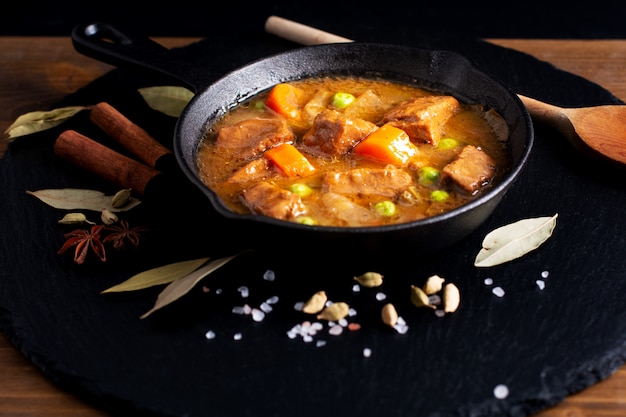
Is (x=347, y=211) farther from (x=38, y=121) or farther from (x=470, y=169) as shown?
(x=38, y=121)

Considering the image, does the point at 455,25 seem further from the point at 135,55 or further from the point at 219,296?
the point at 219,296

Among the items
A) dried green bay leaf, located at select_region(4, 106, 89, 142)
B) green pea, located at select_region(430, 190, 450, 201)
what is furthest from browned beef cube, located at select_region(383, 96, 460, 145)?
dried green bay leaf, located at select_region(4, 106, 89, 142)

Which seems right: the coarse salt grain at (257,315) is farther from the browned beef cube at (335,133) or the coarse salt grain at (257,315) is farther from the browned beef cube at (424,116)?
the browned beef cube at (424,116)

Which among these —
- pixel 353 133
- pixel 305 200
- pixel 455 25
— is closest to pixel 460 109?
pixel 353 133

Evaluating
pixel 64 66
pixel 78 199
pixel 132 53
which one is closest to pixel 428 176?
pixel 78 199

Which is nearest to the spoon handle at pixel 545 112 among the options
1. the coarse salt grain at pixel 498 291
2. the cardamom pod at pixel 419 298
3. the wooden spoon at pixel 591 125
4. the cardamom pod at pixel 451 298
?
the wooden spoon at pixel 591 125

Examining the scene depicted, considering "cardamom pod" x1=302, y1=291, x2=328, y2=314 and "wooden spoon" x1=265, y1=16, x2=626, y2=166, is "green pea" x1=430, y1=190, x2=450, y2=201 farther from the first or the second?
"wooden spoon" x1=265, y1=16, x2=626, y2=166
